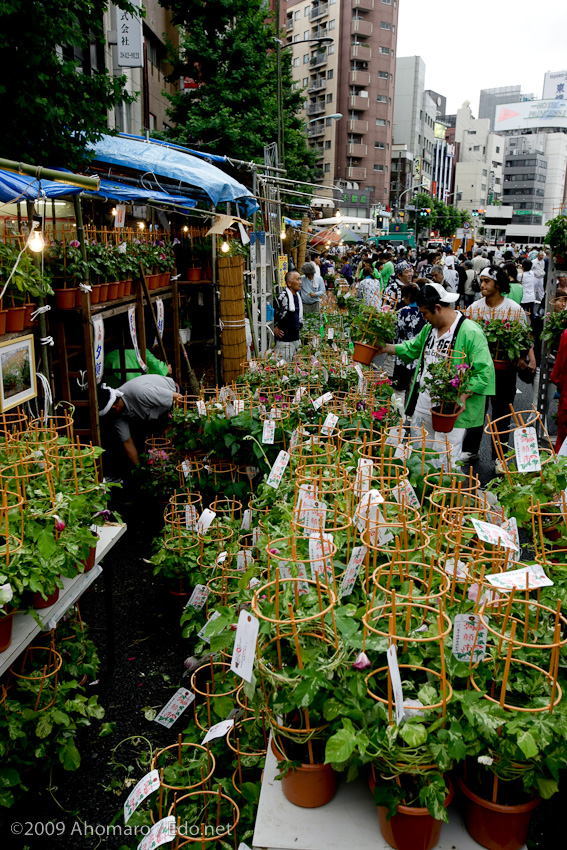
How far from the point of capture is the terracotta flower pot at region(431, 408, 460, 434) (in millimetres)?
4812

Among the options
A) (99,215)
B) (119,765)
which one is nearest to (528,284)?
(99,215)

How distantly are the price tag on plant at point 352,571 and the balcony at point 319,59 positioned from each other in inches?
2823

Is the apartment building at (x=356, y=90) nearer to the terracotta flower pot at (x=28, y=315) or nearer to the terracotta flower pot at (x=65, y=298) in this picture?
the terracotta flower pot at (x=65, y=298)

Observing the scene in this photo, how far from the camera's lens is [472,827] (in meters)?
1.71

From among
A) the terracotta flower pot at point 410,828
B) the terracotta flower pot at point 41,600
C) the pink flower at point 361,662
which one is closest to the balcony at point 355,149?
the terracotta flower pot at point 41,600

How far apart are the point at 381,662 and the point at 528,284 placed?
13.2m

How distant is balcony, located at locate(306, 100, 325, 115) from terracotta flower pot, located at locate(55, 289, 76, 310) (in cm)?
6849

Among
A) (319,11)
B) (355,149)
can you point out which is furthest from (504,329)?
(319,11)

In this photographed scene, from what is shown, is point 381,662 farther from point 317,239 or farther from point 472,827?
point 317,239

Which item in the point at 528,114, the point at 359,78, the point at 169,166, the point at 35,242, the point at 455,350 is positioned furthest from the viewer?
the point at 528,114

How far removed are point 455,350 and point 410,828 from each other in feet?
12.2

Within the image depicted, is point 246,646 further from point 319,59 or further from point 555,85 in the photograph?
point 555,85

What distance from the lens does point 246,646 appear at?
1.80 meters

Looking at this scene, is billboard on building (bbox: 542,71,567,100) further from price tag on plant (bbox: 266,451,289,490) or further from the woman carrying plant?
price tag on plant (bbox: 266,451,289,490)
